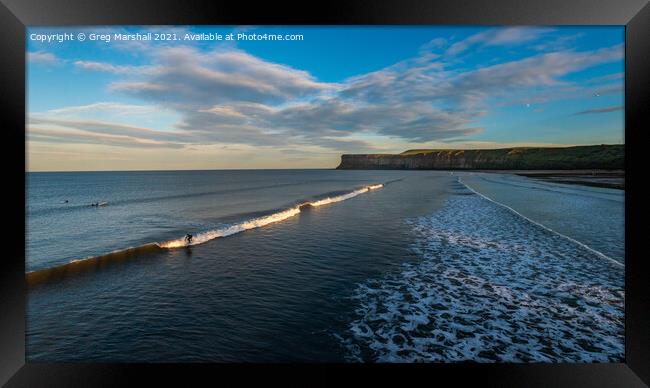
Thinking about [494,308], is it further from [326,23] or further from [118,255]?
[118,255]

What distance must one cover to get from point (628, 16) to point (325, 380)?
21.7 feet

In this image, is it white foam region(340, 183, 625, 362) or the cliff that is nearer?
white foam region(340, 183, 625, 362)

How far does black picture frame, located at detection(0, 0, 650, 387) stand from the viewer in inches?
150

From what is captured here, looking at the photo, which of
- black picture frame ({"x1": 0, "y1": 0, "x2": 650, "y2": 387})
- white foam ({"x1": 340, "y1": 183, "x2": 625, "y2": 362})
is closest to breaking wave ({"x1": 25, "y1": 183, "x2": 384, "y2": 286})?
black picture frame ({"x1": 0, "y1": 0, "x2": 650, "y2": 387})

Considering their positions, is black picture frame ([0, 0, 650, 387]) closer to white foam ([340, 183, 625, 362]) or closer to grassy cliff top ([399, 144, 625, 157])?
white foam ([340, 183, 625, 362])

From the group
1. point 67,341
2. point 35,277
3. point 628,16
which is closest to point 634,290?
point 628,16

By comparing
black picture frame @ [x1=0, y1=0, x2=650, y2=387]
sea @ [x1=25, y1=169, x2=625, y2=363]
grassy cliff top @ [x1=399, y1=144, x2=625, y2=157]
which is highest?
grassy cliff top @ [x1=399, y1=144, x2=625, y2=157]

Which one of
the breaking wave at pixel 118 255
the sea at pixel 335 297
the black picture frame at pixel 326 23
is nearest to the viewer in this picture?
the black picture frame at pixel 326 23

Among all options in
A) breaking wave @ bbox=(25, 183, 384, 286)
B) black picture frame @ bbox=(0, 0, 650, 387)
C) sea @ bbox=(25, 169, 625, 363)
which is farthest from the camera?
breaking wave @ bbox=(25, 183, 384, 286)

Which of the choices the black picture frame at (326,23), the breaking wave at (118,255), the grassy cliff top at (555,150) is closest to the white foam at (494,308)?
the black picture frame at (326,23)

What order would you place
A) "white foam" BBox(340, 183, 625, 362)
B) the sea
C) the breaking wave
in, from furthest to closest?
the breaking wave < the sea < "white foam" BBox(340, 183, 625, 362)

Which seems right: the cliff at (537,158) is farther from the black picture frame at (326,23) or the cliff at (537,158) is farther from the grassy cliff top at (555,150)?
the black picture frame at (326,23)

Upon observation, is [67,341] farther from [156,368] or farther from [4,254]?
[156,368]

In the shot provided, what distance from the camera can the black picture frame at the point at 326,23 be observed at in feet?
12.5
